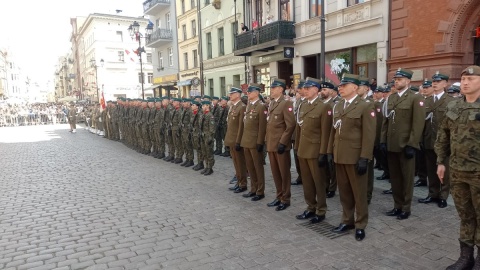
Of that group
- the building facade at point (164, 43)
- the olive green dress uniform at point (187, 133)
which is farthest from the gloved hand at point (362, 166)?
the building facade at point (164, 43)

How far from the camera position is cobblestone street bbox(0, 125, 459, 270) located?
14.4ft

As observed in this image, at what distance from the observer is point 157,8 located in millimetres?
36719

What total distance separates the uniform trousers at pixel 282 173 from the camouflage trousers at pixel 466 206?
2.85m

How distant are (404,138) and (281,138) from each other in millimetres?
1913

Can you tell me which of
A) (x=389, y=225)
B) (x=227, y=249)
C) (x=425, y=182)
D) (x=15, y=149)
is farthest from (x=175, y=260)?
(x=15, y=149)

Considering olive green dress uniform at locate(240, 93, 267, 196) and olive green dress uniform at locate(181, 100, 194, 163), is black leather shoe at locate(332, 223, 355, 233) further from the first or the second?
olive green dress uniform at locate(181, 100, 194, 163)

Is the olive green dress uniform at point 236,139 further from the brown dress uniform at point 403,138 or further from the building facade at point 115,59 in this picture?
the building facade at point 115,59

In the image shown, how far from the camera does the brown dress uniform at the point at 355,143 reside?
15.9ft

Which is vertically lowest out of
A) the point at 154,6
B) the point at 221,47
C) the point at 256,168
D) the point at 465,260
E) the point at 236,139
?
the point at 465,260

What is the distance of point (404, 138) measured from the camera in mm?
5672

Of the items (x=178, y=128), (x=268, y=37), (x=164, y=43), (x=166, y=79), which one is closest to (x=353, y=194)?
(x=178, y=128)

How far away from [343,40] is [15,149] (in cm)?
1569

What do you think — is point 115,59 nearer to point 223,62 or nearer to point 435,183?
point 223,62

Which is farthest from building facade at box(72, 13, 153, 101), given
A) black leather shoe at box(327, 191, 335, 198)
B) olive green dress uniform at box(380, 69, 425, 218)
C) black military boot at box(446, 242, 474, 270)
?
black military boot at box(446, 242, 474, 270)
